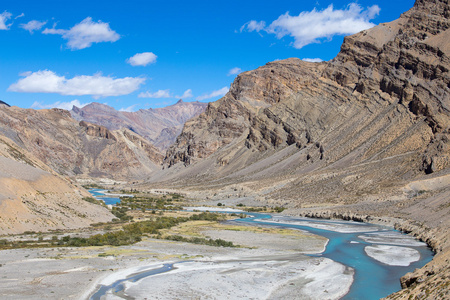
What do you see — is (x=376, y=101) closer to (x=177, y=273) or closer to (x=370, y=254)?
(x=370, y=254)

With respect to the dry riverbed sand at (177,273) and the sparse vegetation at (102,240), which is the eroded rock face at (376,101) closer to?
the sparse vegetation at (102,240)

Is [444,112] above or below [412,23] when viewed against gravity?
below

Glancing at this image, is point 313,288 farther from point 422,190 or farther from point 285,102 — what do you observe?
point 285,102

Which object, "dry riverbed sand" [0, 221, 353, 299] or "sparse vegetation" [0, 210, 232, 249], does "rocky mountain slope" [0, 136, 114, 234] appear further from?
"dry riverbed sand" [0, 221, 353, 299]

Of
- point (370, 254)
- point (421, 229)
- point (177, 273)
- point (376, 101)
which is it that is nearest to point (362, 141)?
point (376, 101)

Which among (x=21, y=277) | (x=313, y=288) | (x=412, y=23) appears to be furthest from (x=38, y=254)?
(x=412, y=23)

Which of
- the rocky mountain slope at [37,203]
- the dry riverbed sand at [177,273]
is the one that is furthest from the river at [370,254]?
the rocky mountain slope at [37,203]
